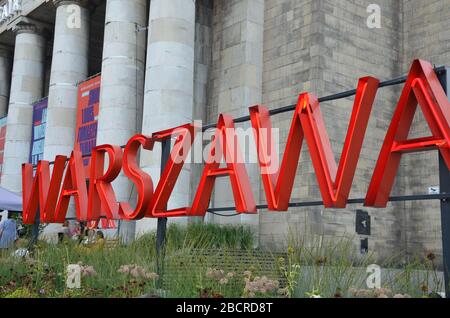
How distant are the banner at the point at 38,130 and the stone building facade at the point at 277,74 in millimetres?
7384

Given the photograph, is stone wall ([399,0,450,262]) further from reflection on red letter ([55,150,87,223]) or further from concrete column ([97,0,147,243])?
reflection on red letter ([55,150,87,223])

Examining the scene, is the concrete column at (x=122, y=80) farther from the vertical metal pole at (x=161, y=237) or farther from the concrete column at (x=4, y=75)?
the concrete column at (x=4, y=75)

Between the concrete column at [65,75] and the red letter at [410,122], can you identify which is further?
→ the concrete column at [65,75]

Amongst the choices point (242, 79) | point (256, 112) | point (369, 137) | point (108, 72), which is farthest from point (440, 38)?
point (256, 112)

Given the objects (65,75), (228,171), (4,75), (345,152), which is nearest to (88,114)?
(65,75)

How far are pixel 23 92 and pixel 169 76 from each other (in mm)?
15002

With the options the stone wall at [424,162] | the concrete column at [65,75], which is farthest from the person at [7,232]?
the stone wall at [424,162]

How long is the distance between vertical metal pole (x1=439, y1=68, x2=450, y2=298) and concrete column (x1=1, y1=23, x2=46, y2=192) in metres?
27.4

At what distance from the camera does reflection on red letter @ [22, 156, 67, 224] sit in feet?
45.4

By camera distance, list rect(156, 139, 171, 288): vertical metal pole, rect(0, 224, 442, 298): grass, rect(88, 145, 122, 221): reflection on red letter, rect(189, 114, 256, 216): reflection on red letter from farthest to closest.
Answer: rect(88, 145, 122, 221): reflection on red letter < rect(189, 114, 256, 216): reflection on red letter < rect(156, 139, 171, 288): vertical metal pole < rect(0, 224, 442, 298): grass

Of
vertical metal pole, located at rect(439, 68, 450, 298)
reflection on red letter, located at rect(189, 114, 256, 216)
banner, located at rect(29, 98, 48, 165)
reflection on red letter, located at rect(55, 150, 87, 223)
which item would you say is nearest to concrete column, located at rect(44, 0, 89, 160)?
banner, located at rect(29, 98, 48, 165)

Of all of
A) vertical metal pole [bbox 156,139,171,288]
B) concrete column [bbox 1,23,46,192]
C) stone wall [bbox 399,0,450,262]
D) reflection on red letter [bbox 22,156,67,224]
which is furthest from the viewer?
concrete column [bbox 1,23,46,192]

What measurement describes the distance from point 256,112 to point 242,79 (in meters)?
12.7

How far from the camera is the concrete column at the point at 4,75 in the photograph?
37.4m
